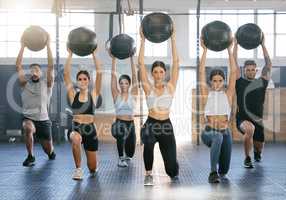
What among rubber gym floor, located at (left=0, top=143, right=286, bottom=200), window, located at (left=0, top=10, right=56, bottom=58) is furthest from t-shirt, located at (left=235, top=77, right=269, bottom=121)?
window, located at (left=0, top=10, right=56, bottom=58)

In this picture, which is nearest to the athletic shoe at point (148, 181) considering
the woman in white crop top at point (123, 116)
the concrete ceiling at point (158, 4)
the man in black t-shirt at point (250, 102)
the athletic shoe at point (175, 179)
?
the athletic shoe at point (175, 179)

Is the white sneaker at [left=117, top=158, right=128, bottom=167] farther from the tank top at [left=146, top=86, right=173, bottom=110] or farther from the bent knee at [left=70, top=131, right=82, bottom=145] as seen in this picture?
the tank top at [left=146, top=86, right=173, bottom=110]

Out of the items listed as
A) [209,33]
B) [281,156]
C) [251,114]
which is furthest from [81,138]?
[281,156]

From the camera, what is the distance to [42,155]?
614 cm

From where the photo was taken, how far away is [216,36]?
4242 millimetres

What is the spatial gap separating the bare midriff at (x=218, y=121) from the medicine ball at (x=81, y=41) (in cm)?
133

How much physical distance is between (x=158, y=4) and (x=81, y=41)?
640cm

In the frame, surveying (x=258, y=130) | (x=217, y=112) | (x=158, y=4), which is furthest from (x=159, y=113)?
(x=158, y=4)

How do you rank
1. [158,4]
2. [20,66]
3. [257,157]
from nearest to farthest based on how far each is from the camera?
[20,66] < [257,157] < [158,4]

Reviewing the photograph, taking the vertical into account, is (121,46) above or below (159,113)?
above

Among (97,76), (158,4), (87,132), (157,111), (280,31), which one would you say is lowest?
(87,132)

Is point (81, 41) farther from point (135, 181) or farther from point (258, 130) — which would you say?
point (258, 130)

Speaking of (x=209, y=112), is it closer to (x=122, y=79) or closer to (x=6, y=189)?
(x=122, y=79)

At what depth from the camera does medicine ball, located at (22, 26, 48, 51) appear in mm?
4809
